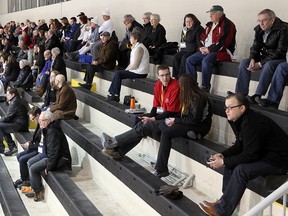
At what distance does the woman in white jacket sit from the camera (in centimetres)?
687

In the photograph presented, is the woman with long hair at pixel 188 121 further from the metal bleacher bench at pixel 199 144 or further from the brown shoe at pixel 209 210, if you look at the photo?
the brown shoe at pixel 209 210

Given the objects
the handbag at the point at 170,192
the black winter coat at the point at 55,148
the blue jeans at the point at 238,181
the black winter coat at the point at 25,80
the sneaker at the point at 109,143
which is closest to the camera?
the blue jeans at the point at 238,181

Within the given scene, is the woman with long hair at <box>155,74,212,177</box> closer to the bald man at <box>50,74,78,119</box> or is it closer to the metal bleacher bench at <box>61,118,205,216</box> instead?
the metal bleacher bench at <box>61,118,205,216</box>

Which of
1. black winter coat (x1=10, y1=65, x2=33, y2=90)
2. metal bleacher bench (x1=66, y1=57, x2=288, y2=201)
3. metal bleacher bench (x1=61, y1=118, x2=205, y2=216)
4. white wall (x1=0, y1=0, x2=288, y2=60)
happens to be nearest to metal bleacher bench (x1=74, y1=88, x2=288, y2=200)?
metal bleacher bench (x1=66, y1=57, x2=288, y2=201)

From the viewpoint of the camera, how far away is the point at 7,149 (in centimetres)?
806

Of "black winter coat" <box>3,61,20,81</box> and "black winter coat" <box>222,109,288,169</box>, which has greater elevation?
"black winter coat" <box>222,109,288,169</box>

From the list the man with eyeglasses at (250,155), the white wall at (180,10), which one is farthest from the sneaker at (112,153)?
the white wall at (180,10)

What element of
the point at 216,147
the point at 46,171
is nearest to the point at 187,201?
the point at 216,147

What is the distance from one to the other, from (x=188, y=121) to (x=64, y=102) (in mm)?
3212

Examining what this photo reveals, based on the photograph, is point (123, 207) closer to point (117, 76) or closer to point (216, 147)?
point (216, 147)

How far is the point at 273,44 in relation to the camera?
4945 millimetres

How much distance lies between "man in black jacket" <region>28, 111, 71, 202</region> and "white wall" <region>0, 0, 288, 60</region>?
2.95 meters

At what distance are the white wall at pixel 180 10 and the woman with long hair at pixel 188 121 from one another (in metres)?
2.21

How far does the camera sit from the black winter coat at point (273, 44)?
480cm
